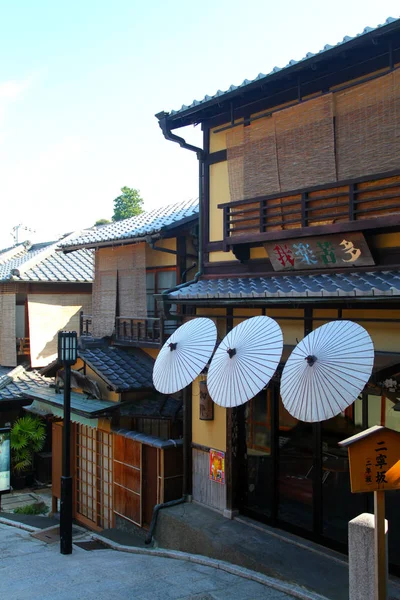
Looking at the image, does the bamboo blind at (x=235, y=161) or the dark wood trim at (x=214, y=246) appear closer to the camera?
the bamboo blind at (x=235, y=161)

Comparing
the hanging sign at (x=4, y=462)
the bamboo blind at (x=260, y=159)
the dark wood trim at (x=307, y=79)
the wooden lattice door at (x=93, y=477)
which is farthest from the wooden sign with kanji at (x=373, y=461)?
the hanging sign at (x=4, y=462)

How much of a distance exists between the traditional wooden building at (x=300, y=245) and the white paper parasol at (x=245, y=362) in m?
0.93

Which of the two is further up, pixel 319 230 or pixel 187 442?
pixel 319 230

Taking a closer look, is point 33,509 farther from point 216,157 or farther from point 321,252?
point 321,252

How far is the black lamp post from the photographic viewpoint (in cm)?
1082

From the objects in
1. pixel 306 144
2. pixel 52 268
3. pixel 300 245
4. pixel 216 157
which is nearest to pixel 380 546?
pixel 300 245

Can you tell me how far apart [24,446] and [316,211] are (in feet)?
46.9

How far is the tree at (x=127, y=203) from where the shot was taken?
171ft

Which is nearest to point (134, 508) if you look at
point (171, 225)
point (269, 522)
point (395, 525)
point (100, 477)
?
point (100, 477)

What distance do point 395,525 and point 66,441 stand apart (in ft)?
21.9

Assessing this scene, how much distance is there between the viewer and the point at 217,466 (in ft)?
36.6

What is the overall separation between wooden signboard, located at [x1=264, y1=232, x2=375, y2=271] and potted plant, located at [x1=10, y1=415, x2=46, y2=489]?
41.8 ft

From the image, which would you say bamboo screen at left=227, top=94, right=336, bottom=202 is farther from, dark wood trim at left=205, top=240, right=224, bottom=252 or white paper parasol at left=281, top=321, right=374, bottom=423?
white paper parasol at left=281, top=321, right=374, bottom=423

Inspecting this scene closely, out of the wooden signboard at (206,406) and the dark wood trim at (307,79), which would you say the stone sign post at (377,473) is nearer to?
the wooden signboard at (206,406)
